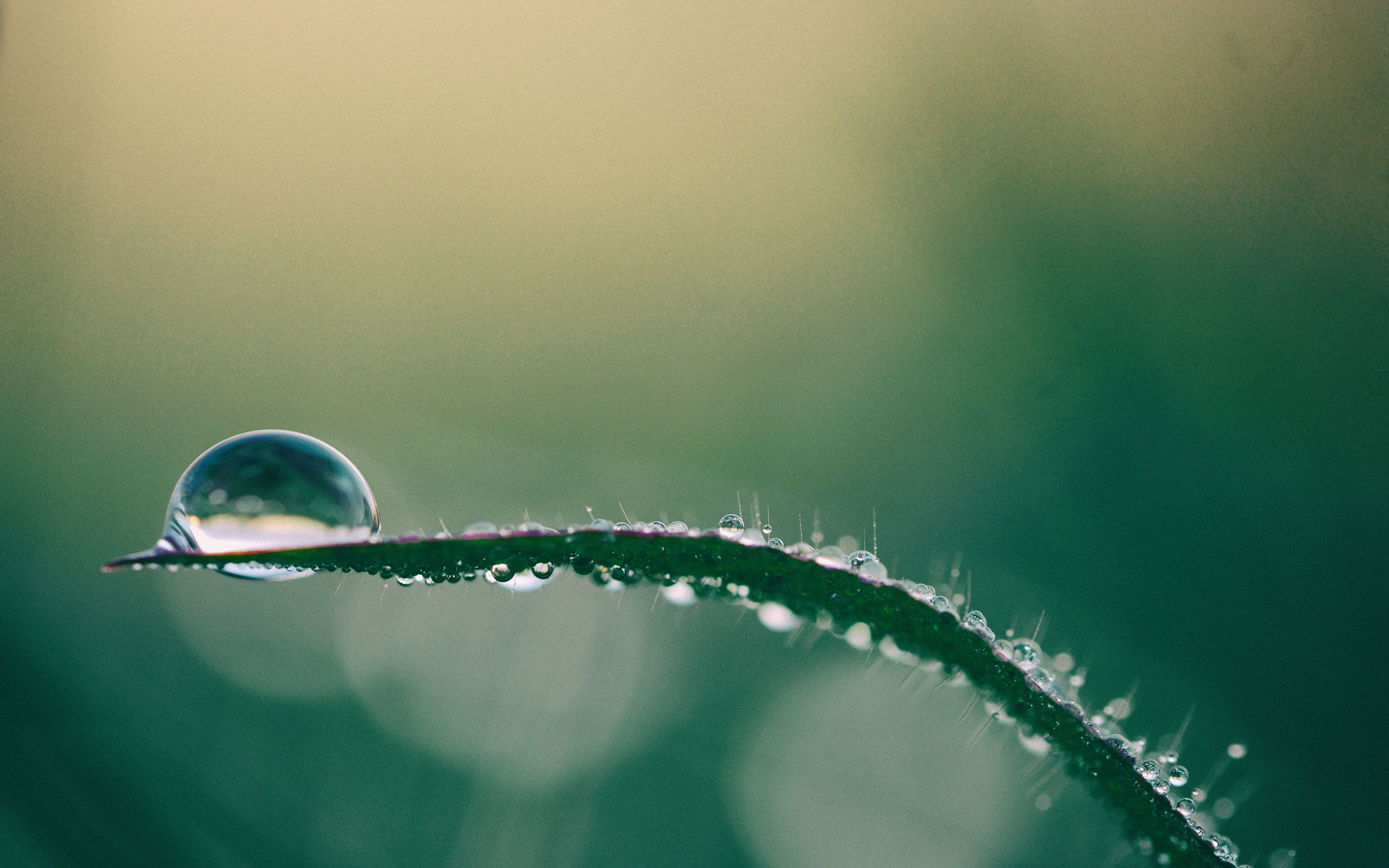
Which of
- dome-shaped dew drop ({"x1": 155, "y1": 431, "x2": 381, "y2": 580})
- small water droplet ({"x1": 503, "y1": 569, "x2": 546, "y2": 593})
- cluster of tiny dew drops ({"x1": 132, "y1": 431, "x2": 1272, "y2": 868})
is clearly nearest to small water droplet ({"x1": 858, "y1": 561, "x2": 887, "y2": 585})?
cluster of tiny dew drops ({"x1": 132, "y1": 431, "x2": 1272, "y2": 868})

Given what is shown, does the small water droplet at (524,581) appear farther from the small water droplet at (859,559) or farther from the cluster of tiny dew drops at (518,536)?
the small water droplet at (859,559)

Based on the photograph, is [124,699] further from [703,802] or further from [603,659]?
[703,802]

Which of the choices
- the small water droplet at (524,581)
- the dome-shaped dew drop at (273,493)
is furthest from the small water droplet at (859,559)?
the dome-shaped dew drop at (273,493)

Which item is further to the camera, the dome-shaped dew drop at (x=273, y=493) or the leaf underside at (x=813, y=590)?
the dome-shaped dew drop at (x=273, y=493)

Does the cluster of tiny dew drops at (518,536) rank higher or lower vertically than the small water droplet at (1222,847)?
higher

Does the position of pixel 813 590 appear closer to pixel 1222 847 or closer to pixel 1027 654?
pixel 1027 654

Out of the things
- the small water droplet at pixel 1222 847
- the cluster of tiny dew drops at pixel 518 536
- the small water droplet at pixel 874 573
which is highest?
the small water droplet at pixel 874 573

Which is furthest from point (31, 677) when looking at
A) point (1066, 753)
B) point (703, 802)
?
point (1066, 753)
